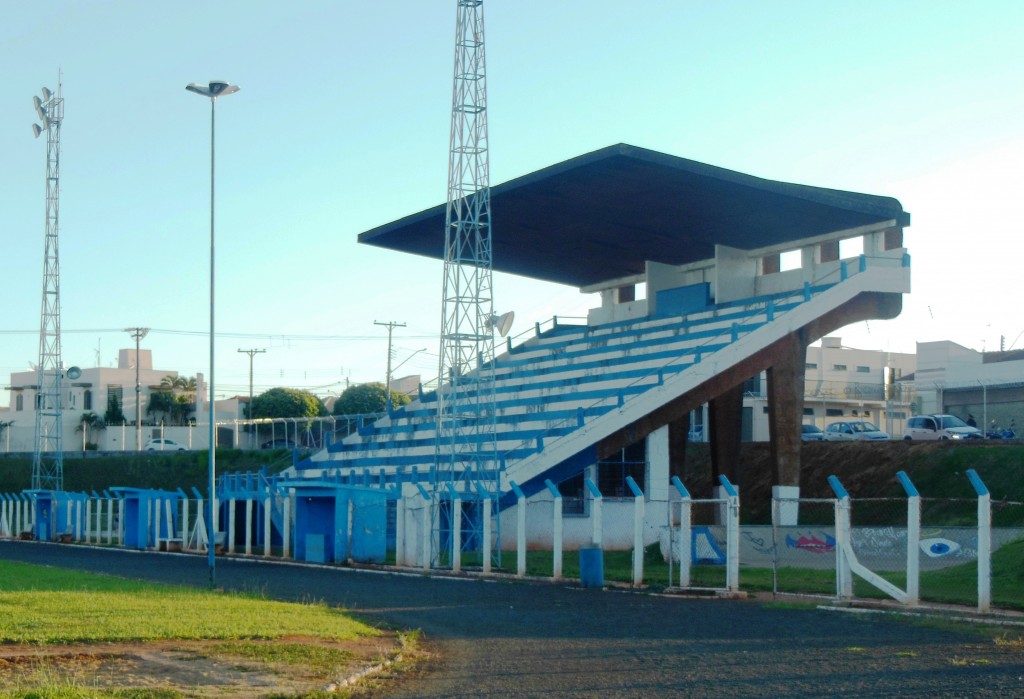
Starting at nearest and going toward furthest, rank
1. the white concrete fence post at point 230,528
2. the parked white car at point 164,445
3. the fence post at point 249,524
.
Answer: the fence post at point 249,524 < the white concrete fence post at point 230,528 < the parked white car at point 164,445

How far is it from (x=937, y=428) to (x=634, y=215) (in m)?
21.8

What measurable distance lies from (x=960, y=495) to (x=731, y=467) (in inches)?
288

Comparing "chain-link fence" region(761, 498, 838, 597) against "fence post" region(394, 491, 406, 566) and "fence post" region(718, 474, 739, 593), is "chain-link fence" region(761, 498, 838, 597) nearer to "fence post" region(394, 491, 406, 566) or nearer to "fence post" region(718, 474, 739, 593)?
"fence post" region(718, 474, 739, 593)

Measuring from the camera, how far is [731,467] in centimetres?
4150

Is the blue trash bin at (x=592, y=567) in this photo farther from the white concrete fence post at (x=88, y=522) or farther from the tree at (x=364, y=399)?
the tree at (x=364, y=399)

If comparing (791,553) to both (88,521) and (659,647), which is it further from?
(88,521)

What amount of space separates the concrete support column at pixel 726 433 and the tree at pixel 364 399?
48845 millimetres

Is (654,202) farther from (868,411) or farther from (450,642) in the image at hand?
(868,411)

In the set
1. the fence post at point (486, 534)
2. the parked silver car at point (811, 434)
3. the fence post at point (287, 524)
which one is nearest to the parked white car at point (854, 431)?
the parked silver car at point (811, 434)

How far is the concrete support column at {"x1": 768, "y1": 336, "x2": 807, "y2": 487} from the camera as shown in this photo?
3806 cm

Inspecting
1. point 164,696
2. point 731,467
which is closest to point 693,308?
point 731,467

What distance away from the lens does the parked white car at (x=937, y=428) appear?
5338 centimetres

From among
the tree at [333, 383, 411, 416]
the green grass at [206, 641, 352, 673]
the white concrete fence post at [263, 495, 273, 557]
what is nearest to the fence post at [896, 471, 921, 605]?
the green grass at [206, 641, 352, 673]

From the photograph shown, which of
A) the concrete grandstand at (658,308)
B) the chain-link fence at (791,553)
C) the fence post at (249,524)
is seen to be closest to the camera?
the chain-link fence at (791,553)
